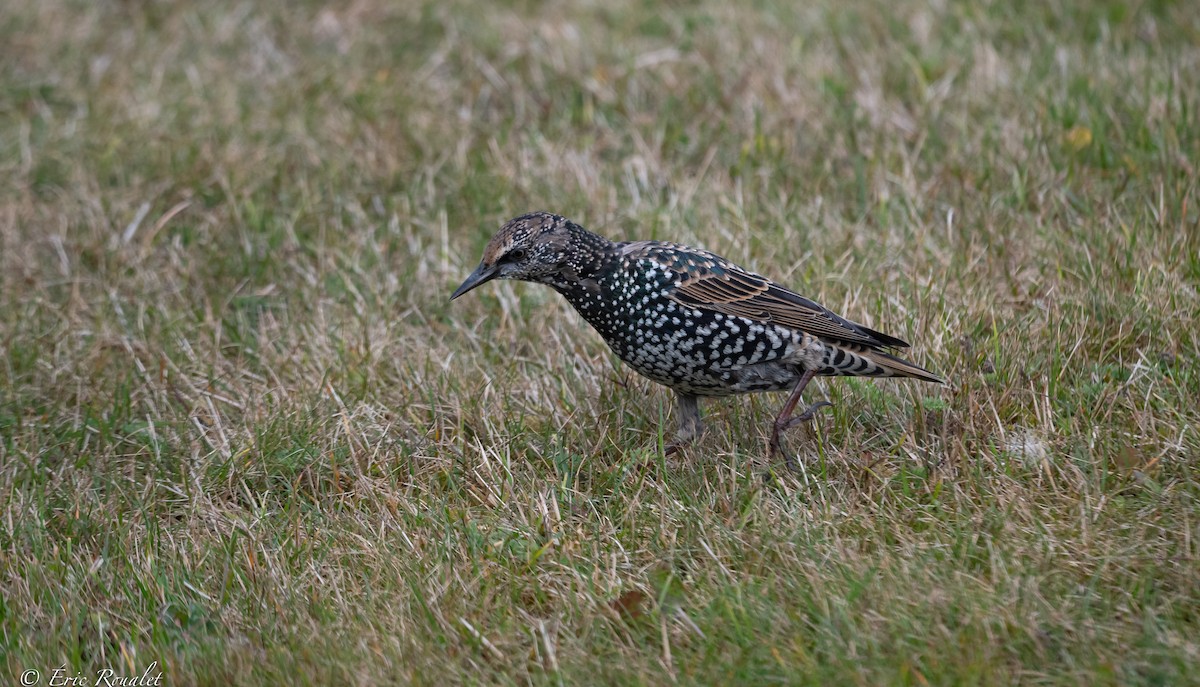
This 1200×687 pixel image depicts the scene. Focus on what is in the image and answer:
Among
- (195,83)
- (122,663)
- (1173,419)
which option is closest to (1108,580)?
(1173,419)

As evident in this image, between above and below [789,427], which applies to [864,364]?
above

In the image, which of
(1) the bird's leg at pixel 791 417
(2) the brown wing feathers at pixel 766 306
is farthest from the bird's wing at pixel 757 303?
(1) the bird's leg at pixel 791 417

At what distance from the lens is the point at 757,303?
4.63 metres

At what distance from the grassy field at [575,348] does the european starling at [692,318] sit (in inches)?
11.1

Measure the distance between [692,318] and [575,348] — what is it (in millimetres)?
1044

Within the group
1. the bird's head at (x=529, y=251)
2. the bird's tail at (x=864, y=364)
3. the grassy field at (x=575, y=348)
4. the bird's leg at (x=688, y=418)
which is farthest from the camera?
the bird's leg at (x=688, y=418)

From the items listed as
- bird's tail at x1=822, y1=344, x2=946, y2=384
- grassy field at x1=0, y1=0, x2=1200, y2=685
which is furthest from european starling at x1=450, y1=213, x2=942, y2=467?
grassy field at x1=0, y1=0, x2=1200, y2=685

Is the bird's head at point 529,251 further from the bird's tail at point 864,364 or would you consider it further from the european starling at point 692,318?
the bird's tail at point 864,364

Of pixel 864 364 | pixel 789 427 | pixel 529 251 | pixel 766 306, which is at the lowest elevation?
pixel 789 427

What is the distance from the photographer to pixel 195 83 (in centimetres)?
771

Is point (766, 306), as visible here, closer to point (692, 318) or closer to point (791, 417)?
point (692, 318)

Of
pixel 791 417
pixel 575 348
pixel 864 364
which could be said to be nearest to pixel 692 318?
pixel 791 417

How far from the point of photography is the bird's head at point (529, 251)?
15.3 ft

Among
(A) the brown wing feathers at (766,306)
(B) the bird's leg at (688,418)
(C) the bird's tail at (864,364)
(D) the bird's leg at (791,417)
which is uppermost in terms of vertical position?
(A) the brown wing feathers at (766,306)
